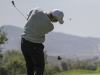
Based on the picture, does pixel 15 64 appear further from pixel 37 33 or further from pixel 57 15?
pixel 57 15

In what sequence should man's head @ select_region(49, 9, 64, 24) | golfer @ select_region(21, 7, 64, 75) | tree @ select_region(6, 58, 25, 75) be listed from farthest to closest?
tree @ select_region(6, 58, 25, 75) → golfer @ select_region(21, 7, 64, 75) → man's head @ select_region(49, 9, 64, 24)

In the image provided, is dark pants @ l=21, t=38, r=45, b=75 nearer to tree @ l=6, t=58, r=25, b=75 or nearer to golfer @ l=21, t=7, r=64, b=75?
golfer @ l=21, t=7, r=64, b=75

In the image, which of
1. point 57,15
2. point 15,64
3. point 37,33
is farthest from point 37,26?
point 15,64

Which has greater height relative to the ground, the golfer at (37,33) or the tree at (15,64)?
the tree at (15,64)

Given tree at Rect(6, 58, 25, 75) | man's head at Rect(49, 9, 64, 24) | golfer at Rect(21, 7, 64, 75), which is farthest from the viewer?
tree at Rect(6, 58, 25, 75)

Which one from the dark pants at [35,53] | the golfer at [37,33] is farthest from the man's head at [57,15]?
the dark pants at [35,53]

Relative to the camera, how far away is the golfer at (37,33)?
5176 mm

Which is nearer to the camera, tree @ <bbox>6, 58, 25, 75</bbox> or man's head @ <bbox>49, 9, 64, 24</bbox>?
man's head @ <bbox>49, 9, 64, 24</bbox>

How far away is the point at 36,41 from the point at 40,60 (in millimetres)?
333

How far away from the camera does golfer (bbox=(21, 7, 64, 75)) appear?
Result: 17.0 ft

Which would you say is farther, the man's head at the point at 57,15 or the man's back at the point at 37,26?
the man's back at the point at 37,26

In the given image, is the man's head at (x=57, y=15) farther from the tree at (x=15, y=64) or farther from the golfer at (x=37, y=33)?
the tree at (x=15, y=64)

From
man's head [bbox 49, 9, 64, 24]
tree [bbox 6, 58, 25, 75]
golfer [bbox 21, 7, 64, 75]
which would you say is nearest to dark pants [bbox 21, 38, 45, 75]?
golfer [bbox 21, 7, 64, 75]

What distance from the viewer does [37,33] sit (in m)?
5.26
